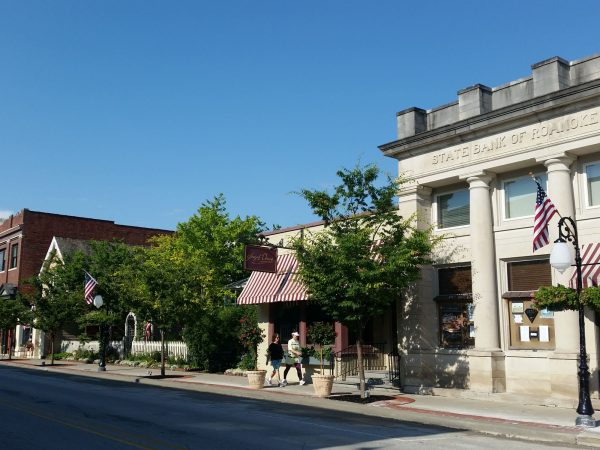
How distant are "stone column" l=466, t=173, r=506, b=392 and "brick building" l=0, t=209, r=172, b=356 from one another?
38521 mm

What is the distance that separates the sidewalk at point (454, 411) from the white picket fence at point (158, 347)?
313 inches

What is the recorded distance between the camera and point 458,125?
19.5m

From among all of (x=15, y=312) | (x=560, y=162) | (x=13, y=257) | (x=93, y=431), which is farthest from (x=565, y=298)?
(x=13, y=257)

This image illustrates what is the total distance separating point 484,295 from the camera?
1875 centimetres

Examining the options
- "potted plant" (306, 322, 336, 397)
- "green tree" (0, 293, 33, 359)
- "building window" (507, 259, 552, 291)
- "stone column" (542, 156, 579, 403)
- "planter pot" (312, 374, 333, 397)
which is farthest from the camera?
"green tree" (0, 293, 33, 359)

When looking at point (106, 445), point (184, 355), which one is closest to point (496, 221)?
point (106, 445)

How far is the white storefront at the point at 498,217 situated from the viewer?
668 inches

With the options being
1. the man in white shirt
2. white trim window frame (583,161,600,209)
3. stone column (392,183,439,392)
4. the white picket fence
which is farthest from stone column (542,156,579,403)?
the white picket fence

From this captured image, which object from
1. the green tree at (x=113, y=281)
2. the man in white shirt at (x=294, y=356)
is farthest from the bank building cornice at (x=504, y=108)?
the green tree at (x=113, y=281)

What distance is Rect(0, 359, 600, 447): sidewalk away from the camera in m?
12.5

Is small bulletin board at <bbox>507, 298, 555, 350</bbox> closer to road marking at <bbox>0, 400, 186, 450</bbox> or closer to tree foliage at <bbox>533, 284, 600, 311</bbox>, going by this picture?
tree foliage at <bbox>533, 284, 600, 311</bbox>

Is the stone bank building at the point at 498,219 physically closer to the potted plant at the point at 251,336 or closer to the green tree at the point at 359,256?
the green tree at the point at 359,256

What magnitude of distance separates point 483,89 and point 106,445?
1510 centimetres

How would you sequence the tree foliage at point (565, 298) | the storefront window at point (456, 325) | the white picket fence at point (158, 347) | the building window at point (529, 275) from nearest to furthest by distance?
1. the tree foliage at point (565, 298)
2. the building window at point (529, 275)
3. the storefront window at point (456, 325)
4. the white picket fence at point (158, 347)
